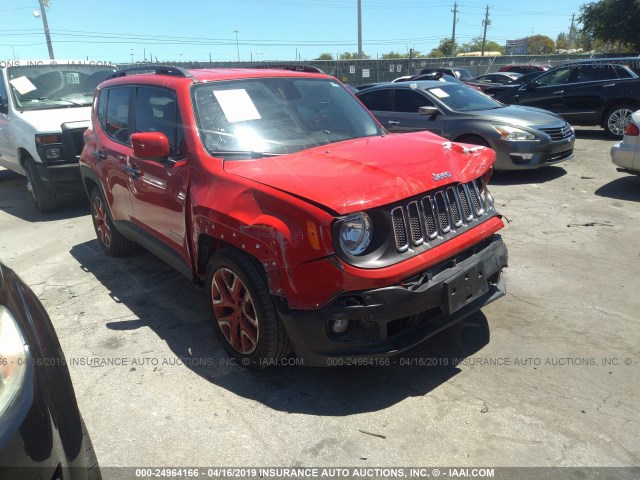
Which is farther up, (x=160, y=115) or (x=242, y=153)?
(x=160, y=115)

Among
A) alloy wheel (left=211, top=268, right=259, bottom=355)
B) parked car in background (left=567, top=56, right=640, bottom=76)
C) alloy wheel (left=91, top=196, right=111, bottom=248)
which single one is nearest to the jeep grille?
alloy wheel (left=211, top=268, right=259, bottom=355)

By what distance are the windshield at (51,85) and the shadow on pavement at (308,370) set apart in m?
5.02

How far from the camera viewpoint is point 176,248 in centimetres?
387

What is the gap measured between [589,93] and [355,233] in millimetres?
10615

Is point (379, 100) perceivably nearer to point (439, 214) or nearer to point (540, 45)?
point (439, 214)

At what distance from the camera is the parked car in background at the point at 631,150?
6645 millimetres

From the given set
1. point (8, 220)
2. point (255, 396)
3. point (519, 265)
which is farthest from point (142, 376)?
point (8, 220)

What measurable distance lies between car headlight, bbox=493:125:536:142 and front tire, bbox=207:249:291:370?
19.3 ft

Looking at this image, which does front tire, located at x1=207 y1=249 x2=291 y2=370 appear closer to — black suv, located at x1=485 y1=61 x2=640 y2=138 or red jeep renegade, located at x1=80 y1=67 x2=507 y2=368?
red jeep renegade, located at x1=80 y1=67 x2=507 y2=368

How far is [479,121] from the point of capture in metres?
7.94

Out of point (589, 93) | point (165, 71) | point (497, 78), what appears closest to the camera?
point (165, 71)

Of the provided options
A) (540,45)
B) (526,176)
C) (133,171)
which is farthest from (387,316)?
(540,45)

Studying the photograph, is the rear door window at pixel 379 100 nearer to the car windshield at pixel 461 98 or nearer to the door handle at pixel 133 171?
the car windshield at pixel 461 98

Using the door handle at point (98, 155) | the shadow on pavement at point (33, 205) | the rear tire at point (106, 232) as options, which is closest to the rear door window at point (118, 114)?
the door handle at point (98, 155)
